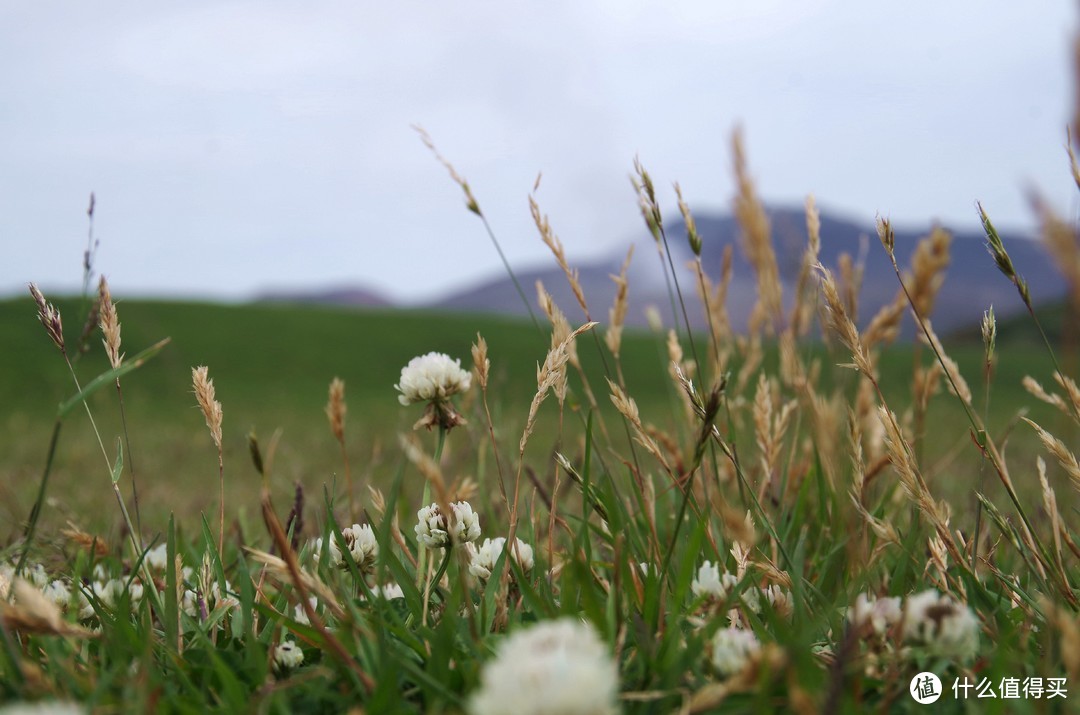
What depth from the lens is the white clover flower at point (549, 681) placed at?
0.68 metres

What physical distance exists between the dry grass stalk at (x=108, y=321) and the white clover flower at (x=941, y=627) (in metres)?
1.28

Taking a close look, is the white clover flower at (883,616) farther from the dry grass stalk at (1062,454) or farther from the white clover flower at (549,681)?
the white clover flower at (549,681)

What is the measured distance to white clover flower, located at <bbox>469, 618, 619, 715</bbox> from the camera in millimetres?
682

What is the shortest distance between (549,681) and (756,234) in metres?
1.73

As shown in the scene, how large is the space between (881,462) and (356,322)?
20758mm

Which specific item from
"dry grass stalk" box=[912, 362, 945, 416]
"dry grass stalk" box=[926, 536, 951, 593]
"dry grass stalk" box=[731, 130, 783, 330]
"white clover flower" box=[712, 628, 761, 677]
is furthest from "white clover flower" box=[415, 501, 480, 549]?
"dry grass stalk" box=[731, 130, 783, 330]

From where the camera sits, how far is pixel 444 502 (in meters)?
0.88

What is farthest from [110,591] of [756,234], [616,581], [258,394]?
[258,394]

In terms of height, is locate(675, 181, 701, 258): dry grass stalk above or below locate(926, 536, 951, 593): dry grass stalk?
above

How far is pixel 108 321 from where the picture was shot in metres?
1.36

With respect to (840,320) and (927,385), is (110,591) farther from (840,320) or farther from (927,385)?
(927,385)

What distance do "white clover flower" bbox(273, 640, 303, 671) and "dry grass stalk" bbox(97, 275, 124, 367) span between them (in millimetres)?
540

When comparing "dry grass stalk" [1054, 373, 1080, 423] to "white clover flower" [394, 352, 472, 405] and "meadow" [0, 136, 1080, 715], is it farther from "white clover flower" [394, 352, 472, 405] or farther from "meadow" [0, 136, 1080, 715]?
"white clover flower" [394, 352, 472, 405]

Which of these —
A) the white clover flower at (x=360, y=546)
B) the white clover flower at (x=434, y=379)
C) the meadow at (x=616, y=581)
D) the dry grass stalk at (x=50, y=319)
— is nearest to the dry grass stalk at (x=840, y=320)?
the meadow at (x=616, y=581)
